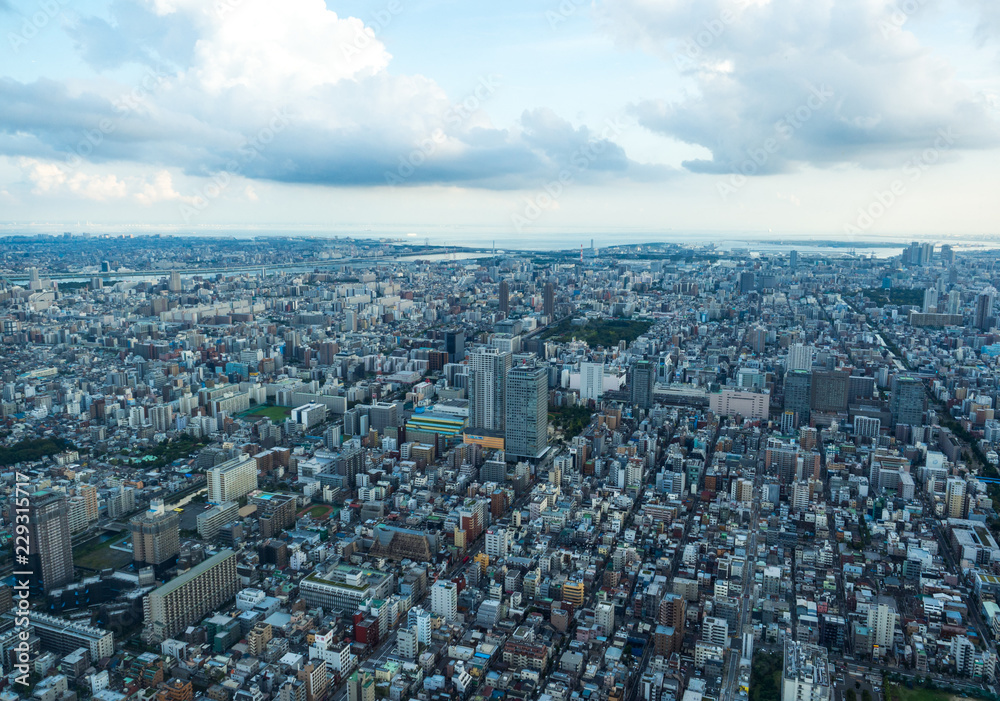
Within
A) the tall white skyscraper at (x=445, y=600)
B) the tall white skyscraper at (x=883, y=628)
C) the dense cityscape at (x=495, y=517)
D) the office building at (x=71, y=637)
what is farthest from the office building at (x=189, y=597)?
the tall white skyscraper at (x=883, y=628)

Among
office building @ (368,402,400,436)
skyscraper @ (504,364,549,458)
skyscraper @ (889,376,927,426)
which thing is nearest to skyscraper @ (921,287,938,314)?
skyscraper @ (889,376,927,426)

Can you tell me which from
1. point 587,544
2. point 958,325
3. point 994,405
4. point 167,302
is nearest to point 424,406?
point 587,544

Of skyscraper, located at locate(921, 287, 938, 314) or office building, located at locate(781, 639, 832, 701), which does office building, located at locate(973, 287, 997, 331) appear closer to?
skyscraper, located at locate(921, 287, 938, 314)

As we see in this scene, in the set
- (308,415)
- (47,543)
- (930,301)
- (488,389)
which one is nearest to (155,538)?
(47,543)

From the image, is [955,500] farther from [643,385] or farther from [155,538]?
[155,538]

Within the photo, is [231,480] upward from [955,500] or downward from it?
upward

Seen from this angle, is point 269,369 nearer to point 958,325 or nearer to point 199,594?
point 199,594
